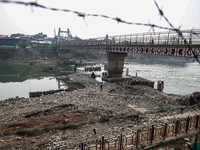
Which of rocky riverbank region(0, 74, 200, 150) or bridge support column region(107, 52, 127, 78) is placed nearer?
rocky riverbank region(0, 74, 200, 150)

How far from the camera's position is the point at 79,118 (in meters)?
12.3

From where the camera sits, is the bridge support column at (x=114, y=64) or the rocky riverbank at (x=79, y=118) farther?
the bridge support column at (x=114, y=64)

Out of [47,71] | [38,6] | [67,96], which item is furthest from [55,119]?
[47,71]

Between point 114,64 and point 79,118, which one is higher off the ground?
point 114,64

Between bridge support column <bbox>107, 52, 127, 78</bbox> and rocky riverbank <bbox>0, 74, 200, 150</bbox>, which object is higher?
bridge support column <bbox>107, 52, 127, 78</bbox>

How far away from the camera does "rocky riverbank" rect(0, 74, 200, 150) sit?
8.94 metres

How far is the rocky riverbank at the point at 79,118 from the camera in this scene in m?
8.94

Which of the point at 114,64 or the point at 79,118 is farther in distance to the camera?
the point at 114,64

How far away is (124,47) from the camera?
28797mm

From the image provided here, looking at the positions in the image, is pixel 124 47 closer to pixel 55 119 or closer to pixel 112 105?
pixel 112 105

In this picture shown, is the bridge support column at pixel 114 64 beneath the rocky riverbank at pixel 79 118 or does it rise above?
above

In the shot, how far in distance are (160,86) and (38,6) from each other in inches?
1015

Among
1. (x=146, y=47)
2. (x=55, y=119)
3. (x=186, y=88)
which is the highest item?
(x=146, y=47)

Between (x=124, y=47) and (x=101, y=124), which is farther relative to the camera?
(x=124, y=47)
